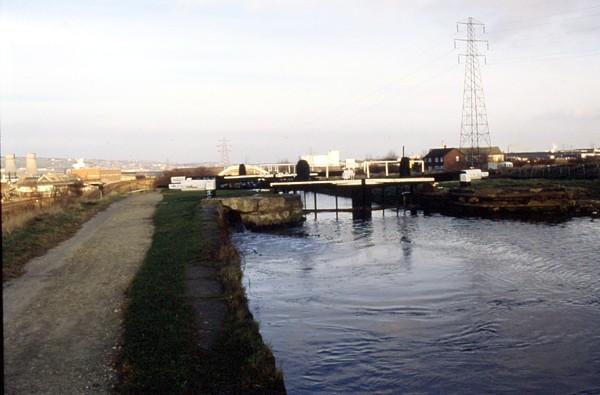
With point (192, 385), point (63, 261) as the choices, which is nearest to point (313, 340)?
point (192, 385)

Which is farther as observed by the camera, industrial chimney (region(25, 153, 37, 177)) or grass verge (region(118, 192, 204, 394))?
industrial chimney (region(25, 153, 37, 177))

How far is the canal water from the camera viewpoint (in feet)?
26.0

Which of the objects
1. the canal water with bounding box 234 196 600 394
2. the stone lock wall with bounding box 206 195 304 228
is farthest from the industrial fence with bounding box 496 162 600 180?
the canal water with bounding box 234 196 600 394

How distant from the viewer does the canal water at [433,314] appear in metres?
7.92

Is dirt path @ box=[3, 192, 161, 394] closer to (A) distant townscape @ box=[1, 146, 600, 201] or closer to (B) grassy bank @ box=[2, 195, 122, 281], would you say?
(B) grassy bank @ box=[2, 195, 122, 281]

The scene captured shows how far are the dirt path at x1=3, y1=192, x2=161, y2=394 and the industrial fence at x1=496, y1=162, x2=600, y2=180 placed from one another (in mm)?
41718

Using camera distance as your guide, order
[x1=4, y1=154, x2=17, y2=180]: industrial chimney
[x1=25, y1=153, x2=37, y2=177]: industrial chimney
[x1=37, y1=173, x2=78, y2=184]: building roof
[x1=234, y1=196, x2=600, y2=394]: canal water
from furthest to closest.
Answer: [x1=37, y1=173, x2=78, y2=184]: building roof → [x1=234, y1=196, x2=600, y2=394]: canal water → [x1=25, y1=153, x2=37, y2=177]: industrial chimney → [x1=4, y1=154, x2=17, y2=180]: industrial chimney

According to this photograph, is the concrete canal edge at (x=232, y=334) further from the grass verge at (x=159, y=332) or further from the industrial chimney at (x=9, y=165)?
the industrial chimney at (x=9, y=165)

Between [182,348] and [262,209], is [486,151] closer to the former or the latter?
[262,209]

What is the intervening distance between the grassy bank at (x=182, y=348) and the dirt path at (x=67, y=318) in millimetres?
254

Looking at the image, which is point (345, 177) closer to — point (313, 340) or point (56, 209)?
point (56, 209)

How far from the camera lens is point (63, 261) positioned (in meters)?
13.0

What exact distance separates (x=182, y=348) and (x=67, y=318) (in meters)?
2.36

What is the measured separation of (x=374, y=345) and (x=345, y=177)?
111ft
